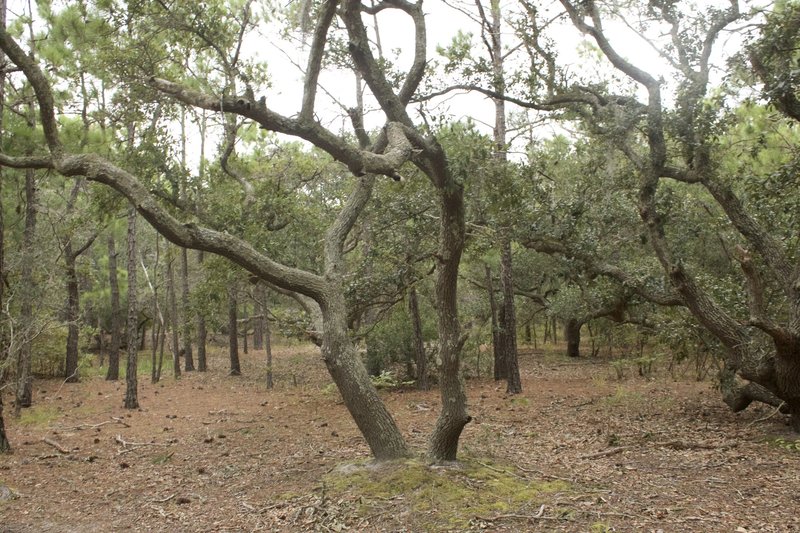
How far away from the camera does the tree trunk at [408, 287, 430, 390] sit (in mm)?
12000

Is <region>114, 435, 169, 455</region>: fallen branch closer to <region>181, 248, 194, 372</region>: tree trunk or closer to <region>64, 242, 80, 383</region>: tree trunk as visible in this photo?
<region>64, 242, 80, 383</region>: tree trunk

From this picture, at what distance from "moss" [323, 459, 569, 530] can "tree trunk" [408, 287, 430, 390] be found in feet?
21.0

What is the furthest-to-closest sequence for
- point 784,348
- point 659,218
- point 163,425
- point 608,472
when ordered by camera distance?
point 163,425, point 659,218, point 784,348, point 608,472

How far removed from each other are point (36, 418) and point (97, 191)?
436 centimetres

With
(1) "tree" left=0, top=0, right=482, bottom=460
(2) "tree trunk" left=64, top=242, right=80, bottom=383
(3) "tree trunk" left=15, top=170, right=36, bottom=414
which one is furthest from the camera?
(2) "tree trunk" left=64, top=242, right=80, bottom=383

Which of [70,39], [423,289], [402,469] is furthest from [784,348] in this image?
[70,39]

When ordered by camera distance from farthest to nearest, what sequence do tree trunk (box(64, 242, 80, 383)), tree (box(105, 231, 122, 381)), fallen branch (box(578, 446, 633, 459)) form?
1. tree (box(105, 231, 122, 381))
2. tree trunk (box(64, 242, 80, 383))
3. fallen branch (box(578, 446, 633, 459))

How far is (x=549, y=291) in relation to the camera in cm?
1683

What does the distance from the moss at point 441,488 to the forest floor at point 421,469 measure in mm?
18

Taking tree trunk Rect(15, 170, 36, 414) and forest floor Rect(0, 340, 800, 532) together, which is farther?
tree trunk Rect(15, 170, 36, 414)

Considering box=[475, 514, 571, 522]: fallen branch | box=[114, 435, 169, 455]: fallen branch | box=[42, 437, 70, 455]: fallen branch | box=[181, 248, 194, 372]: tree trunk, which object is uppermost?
box=[181, 248, 194, 372]: tree trunk

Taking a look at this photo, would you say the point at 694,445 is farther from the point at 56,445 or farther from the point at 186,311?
the point at 186,311

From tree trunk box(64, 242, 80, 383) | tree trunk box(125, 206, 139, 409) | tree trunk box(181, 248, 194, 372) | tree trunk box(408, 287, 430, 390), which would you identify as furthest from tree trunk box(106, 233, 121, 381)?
tree trunk box(408, 287, 430, 390)

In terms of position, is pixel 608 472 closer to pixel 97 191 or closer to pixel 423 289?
pixel 423 289
